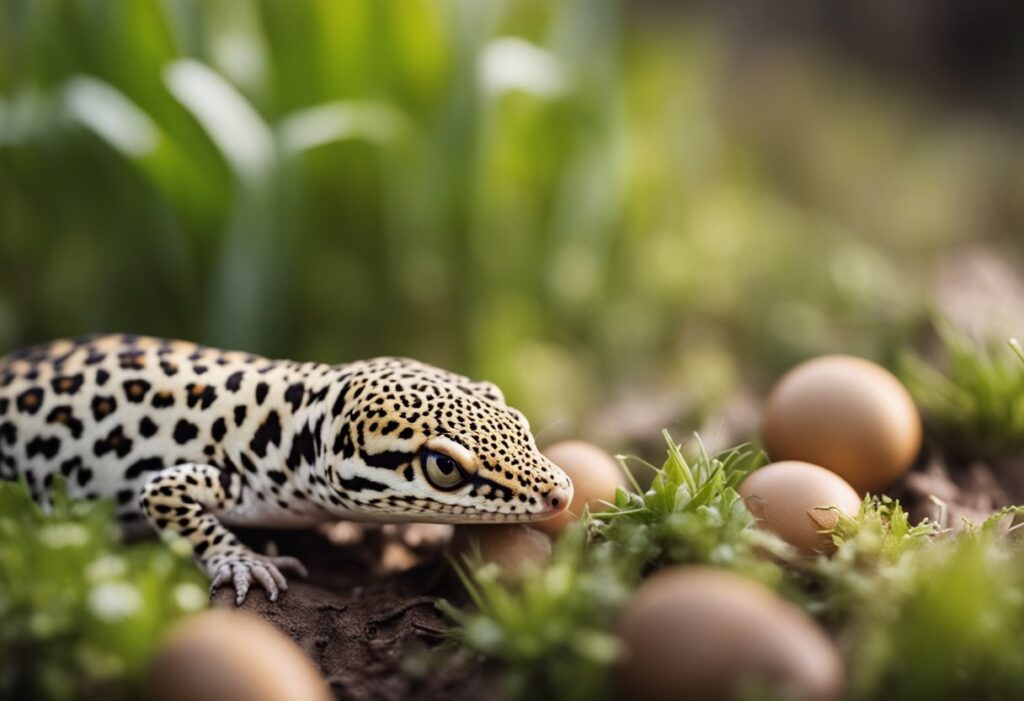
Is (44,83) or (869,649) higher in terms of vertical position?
(44,83)

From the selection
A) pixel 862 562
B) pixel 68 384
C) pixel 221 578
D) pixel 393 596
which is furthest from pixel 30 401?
pixel 862 562

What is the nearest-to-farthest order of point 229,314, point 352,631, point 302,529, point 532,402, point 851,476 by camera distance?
1. point 352,631
2. point 851,476
3. point 302,529
4. point 229,314
5. point 532,402

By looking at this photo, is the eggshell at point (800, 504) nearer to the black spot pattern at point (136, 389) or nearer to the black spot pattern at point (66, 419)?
the black spot pattern at point (136, 389)

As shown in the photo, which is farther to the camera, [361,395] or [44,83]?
[44,83]

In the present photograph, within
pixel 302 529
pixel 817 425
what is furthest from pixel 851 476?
pixel 302 529

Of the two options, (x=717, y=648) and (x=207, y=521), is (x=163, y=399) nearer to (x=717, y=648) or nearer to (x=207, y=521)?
(x=207, y=521)

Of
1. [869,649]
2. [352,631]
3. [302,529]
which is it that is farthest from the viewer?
[302,529]

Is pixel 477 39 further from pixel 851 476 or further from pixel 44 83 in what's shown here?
pixel 851 476
